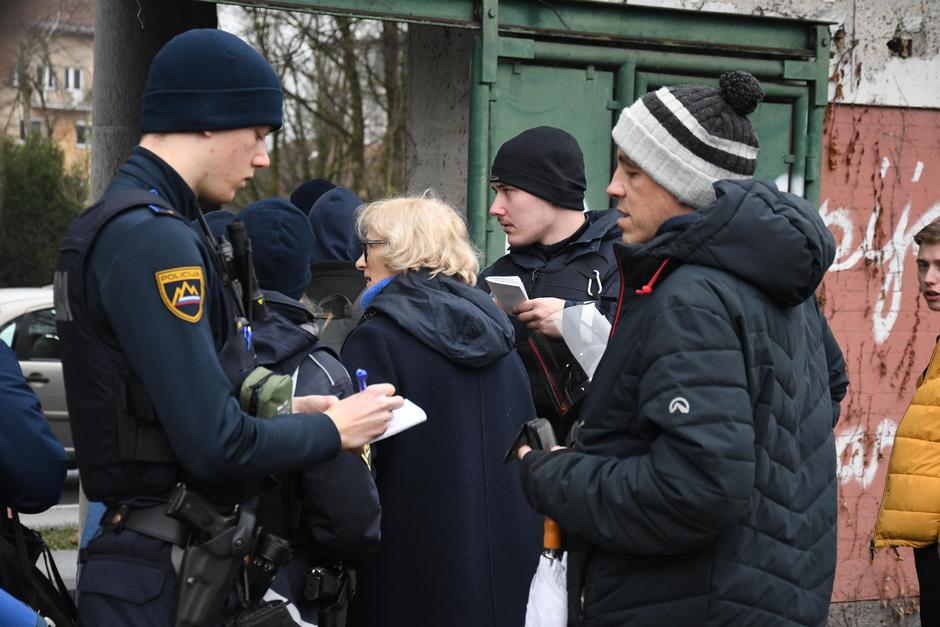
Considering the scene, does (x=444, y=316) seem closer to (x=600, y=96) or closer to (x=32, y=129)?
(x=600, y=96)

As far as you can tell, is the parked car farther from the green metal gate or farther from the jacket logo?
the jacket logo

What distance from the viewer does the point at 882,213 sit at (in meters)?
5.92

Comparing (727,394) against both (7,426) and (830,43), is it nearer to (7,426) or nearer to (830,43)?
(7,426)

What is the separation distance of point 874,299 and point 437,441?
3332 millimetres

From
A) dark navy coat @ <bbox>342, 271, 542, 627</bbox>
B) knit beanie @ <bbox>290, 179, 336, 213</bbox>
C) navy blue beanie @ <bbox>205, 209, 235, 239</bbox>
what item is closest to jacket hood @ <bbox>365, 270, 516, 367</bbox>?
dark navy coat @ <bbox>342, 271, 542, 627</bbox>

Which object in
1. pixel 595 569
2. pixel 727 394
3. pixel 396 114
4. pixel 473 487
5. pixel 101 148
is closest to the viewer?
pixel 727 394

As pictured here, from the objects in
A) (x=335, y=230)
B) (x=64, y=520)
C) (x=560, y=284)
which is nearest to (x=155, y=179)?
(x=560, y=284)

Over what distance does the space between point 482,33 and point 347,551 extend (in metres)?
2.82

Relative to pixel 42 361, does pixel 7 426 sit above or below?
above

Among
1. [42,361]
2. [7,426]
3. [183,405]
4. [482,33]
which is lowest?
[42,361]

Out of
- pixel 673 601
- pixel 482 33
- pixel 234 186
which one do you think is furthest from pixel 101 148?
pixel 673 601

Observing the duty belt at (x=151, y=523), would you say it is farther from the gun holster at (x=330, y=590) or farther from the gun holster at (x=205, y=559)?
the gun holster at (x=330, y=590)

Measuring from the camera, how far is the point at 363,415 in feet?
8.19

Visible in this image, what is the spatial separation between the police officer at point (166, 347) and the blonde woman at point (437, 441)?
2.83 ft
